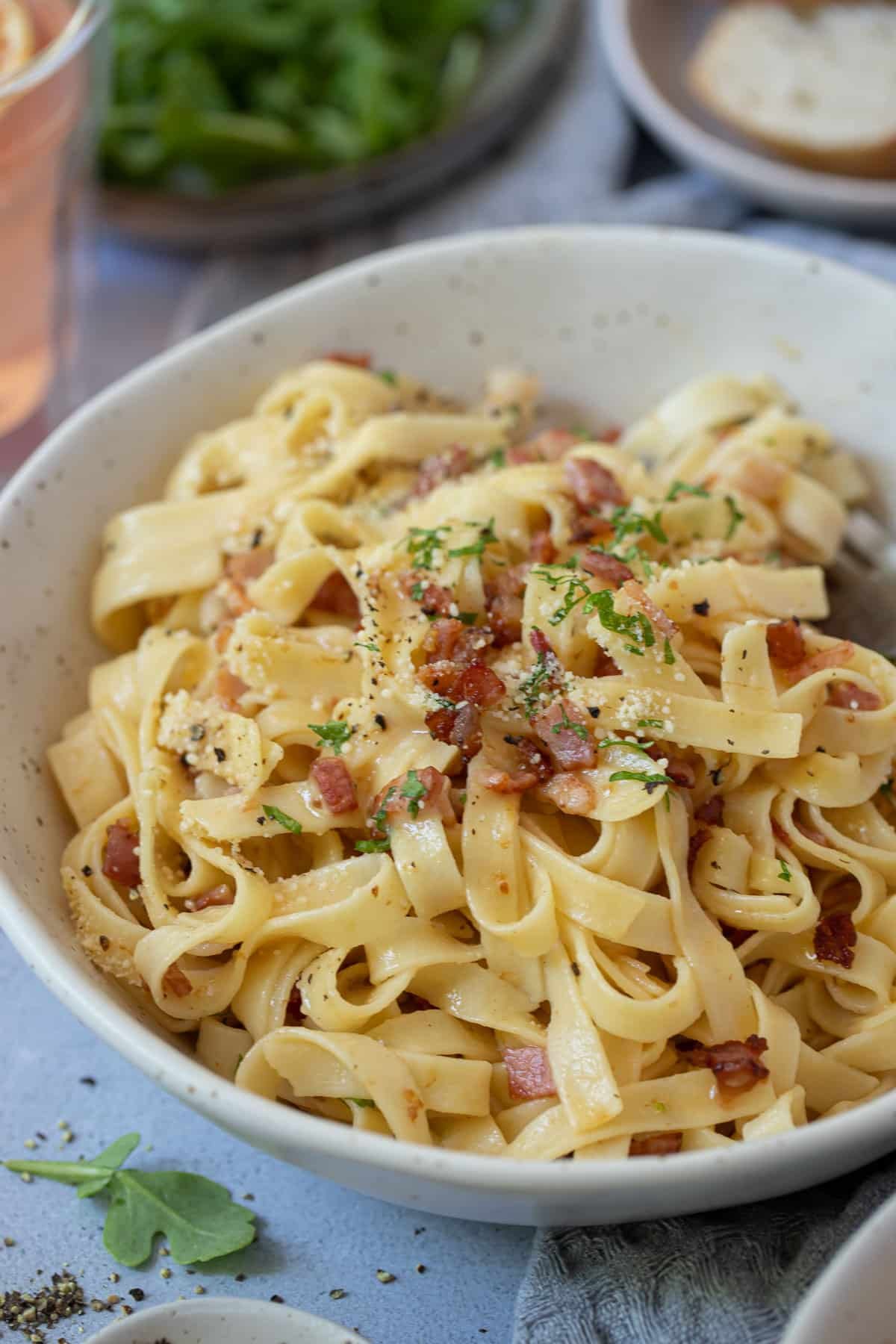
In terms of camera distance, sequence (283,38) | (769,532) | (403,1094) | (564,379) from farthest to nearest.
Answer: (283,38)
(564,379)
(769,532)
(403,1094)

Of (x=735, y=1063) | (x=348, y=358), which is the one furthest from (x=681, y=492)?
(x=735, y=1063)

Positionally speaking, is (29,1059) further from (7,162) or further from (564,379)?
(7,162)

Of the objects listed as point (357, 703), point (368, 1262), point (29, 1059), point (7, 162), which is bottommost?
point (368, 1262)

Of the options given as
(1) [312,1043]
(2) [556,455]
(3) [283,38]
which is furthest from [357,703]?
(3) [283,38]

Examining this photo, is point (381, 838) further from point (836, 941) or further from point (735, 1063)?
point (836, 941)

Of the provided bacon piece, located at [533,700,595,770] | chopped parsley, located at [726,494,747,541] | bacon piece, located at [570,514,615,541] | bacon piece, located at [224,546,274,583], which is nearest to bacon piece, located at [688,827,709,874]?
bacon piece, located at [533,700,595,770]

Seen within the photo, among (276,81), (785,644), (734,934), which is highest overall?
(276,81)

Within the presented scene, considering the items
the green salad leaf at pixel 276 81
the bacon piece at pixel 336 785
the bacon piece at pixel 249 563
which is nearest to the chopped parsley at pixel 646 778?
the bacon piece at pixel 336 785
